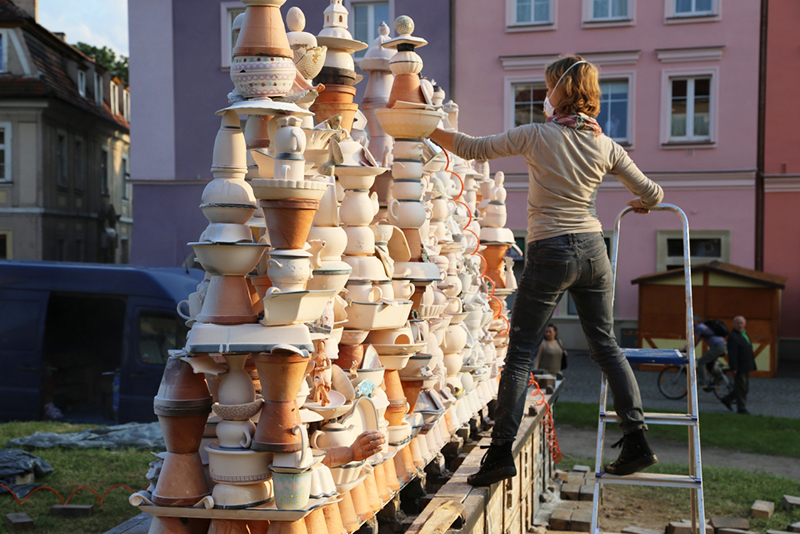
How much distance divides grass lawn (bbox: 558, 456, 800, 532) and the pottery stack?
458 cm

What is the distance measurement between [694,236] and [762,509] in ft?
38.9

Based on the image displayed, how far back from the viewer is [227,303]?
89.1 inches

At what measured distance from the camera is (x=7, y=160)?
22.4 meters

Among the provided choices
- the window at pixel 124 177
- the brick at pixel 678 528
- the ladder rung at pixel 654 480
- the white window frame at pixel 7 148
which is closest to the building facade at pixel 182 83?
the white window frame at pixel 7 148

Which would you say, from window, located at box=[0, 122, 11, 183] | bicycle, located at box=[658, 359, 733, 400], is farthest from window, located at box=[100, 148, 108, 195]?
bicycle, located at box=[658, 359, 733, 400]

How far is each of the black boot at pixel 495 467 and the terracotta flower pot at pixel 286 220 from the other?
168cm

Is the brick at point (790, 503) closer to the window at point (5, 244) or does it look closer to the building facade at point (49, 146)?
the building facade at point (49, 146)

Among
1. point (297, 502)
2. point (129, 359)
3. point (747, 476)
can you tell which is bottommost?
point (747, 476)

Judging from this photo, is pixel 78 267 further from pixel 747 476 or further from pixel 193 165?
pixel 193 165

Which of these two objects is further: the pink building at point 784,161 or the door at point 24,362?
the pink building at point 784,161

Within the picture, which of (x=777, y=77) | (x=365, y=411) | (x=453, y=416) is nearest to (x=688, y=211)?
(x=777, y=77)

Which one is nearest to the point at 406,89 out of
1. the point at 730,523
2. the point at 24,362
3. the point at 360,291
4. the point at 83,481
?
the point at 360,291

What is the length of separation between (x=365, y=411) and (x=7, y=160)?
72.2ft

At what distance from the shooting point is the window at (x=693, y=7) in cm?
1753
